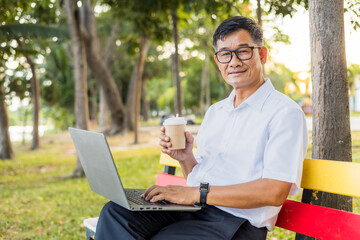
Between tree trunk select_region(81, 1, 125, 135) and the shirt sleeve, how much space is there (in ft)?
25.5

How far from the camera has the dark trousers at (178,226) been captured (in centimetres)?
215

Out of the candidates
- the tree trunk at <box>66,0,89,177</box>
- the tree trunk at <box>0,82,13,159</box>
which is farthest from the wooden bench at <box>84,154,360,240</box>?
the tree trunk at <box>0,82,13,159</box>

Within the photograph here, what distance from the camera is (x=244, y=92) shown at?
2.48 meters

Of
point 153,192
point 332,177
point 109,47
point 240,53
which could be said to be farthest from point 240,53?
point 109,47

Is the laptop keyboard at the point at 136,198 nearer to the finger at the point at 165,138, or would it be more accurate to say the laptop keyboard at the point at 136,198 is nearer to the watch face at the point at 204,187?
the watch face at the point at 204,187

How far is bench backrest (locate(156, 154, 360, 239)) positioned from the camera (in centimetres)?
205

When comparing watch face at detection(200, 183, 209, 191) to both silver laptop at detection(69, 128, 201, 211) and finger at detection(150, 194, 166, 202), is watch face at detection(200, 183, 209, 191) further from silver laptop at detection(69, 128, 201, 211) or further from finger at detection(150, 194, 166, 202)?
finger at detection(150, 194, 166, 202)

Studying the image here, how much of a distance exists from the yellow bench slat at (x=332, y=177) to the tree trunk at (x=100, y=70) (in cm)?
776

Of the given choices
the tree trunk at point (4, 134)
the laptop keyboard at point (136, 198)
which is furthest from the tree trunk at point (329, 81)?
the tree trunk at point (4, 134)

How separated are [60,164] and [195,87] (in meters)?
36.6

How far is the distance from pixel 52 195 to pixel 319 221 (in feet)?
18.5

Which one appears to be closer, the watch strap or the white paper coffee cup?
the watch strap

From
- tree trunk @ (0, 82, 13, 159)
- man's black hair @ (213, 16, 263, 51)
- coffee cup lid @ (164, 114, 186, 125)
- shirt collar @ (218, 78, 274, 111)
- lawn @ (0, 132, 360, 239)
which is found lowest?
lawn @ (0, 132, 360, 239)

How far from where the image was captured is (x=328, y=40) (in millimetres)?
2697
